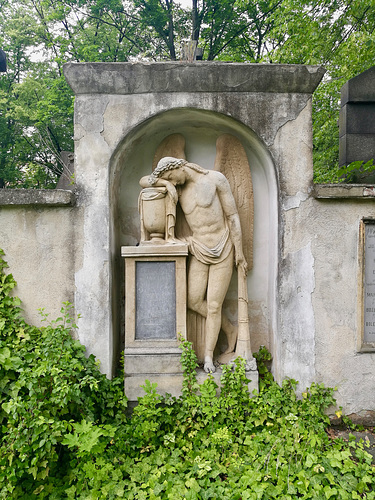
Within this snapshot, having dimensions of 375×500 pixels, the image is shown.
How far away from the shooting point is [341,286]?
3723 millimetres

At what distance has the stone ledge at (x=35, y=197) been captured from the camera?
3.62 meters

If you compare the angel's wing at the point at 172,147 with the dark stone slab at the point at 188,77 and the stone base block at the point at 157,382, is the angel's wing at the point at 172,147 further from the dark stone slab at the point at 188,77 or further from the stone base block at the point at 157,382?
the stone base block at the point at 157,382

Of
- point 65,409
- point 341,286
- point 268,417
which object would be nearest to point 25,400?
point 65,409

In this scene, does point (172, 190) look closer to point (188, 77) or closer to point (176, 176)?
point (176, 176)

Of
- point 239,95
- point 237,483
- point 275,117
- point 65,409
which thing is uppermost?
point 239,95

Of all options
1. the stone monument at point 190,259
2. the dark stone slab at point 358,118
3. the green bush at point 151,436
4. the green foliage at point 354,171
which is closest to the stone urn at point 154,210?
the stone monument at point 190,259

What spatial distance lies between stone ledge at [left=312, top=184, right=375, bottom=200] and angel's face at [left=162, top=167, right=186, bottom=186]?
4.63ft

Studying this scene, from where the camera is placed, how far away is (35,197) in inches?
143

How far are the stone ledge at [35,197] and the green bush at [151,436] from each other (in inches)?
28.3

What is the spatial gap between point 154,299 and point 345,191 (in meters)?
2.24

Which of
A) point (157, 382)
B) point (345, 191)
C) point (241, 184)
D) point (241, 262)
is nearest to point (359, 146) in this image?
Result: point (345, 191)

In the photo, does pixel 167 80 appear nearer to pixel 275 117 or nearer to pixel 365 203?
pixel 275 117

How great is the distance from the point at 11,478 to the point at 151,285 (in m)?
1.96

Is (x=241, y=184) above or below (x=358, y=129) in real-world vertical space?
below
